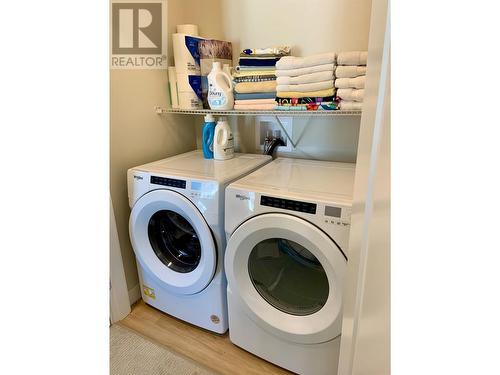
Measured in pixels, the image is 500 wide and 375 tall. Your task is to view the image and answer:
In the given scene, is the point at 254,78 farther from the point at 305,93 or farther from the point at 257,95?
the point at 305,93

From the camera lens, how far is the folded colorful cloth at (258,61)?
157cm

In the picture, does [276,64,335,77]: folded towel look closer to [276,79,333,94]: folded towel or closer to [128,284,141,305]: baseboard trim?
[276,79,333,94]: folded towel

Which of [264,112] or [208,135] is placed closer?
[264,112]

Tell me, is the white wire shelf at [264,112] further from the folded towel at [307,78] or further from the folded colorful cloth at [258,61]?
the folded colorful cloth at [258,61]

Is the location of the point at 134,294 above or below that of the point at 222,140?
below

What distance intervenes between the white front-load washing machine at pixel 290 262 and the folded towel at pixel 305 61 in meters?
0.54

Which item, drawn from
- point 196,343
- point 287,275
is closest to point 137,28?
point 287,275

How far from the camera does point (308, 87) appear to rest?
4.63 ft

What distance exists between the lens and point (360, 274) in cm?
66

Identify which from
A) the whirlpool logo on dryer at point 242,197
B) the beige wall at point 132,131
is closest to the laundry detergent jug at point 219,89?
the beige wall at point 132,131

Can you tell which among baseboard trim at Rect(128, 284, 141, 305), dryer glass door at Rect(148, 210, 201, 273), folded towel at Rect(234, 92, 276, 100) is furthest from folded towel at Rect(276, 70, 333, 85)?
baseboard trim at Rect(128, 284, 141, 305)

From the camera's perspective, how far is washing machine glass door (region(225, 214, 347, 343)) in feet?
3.63

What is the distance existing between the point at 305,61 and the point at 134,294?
5.90ft
